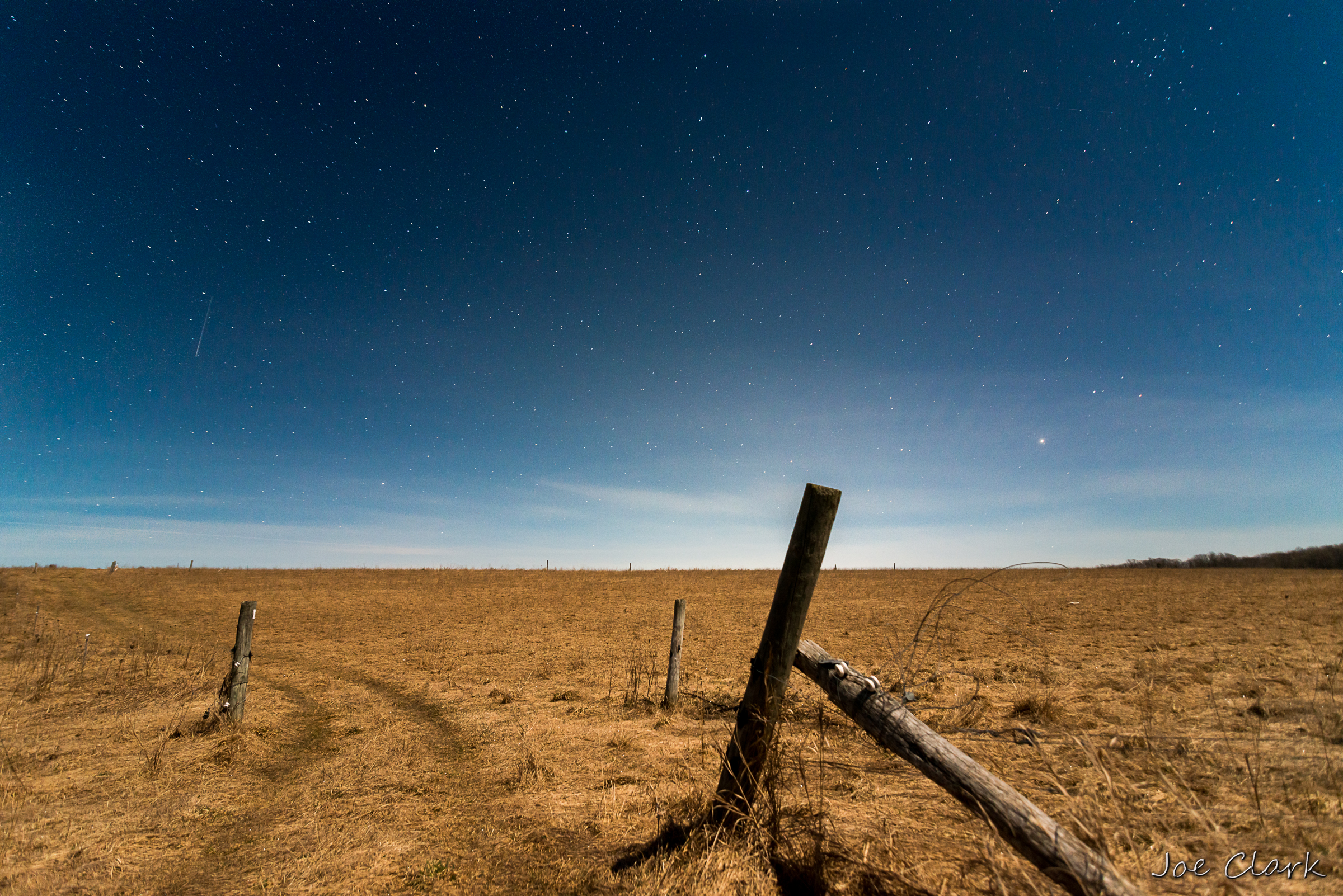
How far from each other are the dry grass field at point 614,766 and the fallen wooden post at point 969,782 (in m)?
0.24

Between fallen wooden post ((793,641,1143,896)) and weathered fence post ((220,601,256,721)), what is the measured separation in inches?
343

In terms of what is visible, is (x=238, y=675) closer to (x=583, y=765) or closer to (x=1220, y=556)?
(x=583, y=765)

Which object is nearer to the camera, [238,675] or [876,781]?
[876,781]

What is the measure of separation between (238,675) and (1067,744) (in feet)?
36.9

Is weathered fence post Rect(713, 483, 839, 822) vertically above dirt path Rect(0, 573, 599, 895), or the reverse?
weathered fence post Rect(713, 483, 839, 822)

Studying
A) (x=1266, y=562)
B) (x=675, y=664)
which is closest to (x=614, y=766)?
(x=675, y=664)

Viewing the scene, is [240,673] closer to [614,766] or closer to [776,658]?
[614,766]

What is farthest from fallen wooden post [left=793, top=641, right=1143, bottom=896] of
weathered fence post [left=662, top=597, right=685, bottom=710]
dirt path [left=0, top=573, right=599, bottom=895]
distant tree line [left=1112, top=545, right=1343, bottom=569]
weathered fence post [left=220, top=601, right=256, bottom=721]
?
distant tree line [left=1112, top=545, right=1343, bottom=569]

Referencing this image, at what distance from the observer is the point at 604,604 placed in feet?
109

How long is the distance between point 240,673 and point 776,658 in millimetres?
8835

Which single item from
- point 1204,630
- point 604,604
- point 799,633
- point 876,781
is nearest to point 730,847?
point 799,633

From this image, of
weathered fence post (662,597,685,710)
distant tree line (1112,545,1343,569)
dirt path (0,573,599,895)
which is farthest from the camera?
distant tree line (1112,545,1343,569)

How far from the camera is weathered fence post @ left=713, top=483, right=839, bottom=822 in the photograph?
4027 mm

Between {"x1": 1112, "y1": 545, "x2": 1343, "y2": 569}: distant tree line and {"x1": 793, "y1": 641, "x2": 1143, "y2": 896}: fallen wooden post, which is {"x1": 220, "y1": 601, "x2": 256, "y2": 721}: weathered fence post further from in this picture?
{"x1": 1112, "y1": 545, "x2": 1343, "y2": 569}: distant tree line
